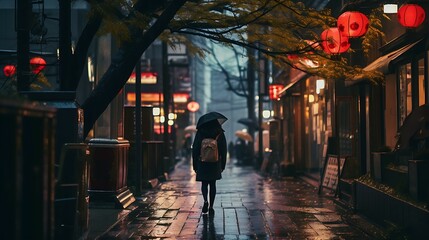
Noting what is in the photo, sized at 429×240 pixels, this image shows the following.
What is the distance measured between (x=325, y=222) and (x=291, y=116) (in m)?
17.4

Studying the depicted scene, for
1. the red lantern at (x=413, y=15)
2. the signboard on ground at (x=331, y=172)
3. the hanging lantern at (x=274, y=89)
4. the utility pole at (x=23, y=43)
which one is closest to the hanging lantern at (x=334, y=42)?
the red lantern at (x=413, y=15)

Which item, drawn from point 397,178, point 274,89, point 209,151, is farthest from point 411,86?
point 274,89

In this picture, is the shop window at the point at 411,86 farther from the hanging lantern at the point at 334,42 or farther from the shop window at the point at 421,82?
the hanging lantern at the point at 334,42

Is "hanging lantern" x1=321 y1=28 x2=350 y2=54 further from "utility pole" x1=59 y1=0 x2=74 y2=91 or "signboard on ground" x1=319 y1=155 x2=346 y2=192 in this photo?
"utility pole" x1=59 y1=0 x2=74 y2=91

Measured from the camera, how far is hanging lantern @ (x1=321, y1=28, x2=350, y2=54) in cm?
1470

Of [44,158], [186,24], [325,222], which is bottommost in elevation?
[325,222]

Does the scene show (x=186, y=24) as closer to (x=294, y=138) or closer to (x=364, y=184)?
(x=364, y=184)

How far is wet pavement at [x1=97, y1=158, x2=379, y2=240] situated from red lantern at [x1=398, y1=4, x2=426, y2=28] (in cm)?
377

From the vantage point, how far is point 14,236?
16.8ft

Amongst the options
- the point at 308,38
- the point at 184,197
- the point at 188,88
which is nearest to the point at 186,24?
the point at 308,38

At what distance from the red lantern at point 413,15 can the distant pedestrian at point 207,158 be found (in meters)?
4.06

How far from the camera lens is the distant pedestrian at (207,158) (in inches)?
560

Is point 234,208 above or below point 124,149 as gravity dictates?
below

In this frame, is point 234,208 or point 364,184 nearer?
point 364,184
